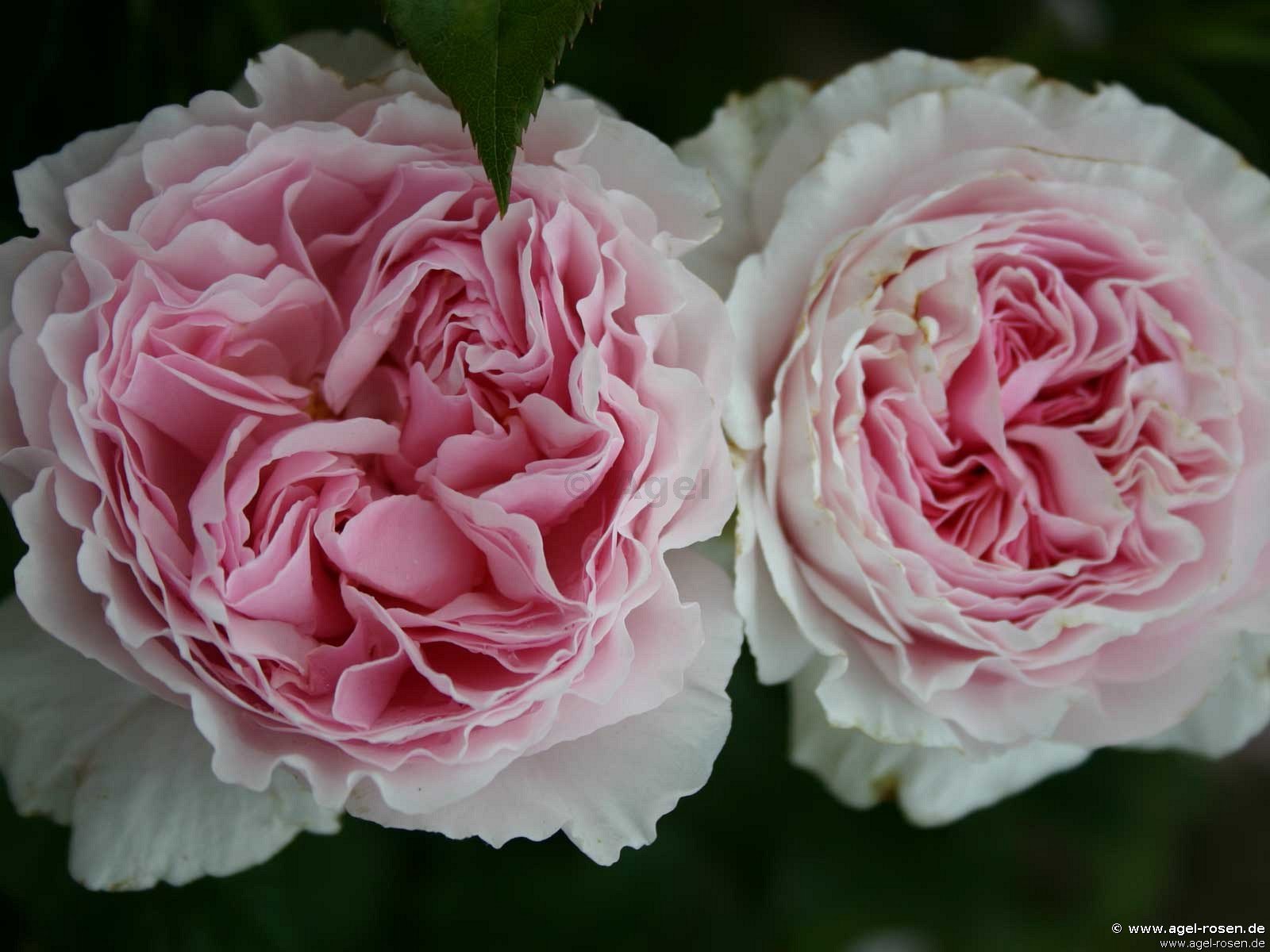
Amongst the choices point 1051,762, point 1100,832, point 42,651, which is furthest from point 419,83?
point 1100,832

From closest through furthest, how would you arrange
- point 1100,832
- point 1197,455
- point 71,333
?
1. point 71,333
2. point 1197,455
3. point 1100,832

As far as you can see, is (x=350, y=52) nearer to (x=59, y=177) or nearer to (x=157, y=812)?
(x=59, y=177)

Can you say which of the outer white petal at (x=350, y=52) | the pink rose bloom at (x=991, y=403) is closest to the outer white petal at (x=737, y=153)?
the pink rose bloom at (x=991, y=403)

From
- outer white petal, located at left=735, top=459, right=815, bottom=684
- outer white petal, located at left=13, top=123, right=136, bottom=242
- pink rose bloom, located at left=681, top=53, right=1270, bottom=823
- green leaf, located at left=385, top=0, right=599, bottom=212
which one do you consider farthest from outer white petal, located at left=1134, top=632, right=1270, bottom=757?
outer white petal, located at left=13, top=123, right=136, bottom=242

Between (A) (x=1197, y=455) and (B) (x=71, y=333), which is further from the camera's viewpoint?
(A) (x=1197, y=455)

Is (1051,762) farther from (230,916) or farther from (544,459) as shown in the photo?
(230,916)

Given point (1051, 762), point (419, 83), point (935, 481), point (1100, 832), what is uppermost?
point (419, 83)

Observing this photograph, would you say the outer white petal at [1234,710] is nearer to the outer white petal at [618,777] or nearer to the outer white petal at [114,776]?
the outer white petal at [618,777]
